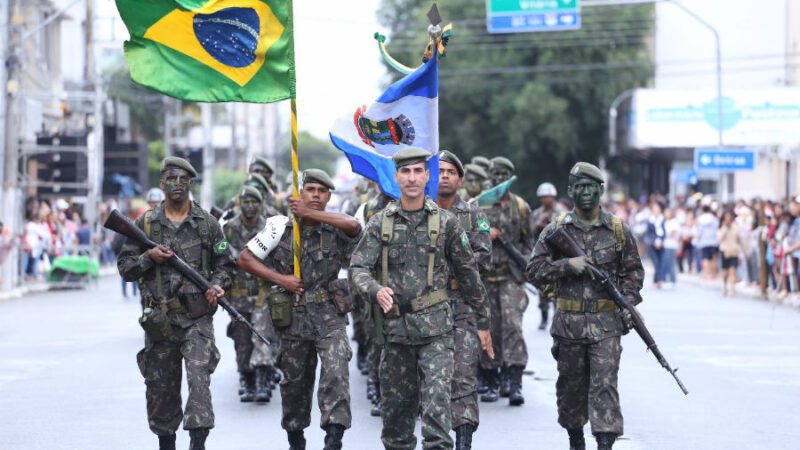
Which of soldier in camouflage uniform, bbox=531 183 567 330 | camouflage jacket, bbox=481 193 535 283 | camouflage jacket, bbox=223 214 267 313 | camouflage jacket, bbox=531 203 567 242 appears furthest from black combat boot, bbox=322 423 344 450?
camouflage jacket, bbox=531 203 567 242

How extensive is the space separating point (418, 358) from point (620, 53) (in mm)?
49412

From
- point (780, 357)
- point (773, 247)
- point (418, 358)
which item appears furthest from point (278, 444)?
point (773, 247)

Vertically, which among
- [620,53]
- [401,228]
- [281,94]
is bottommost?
[401,228]

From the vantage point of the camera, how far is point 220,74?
9.48 metres

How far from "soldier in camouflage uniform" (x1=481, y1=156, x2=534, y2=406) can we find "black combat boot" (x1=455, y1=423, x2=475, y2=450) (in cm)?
303

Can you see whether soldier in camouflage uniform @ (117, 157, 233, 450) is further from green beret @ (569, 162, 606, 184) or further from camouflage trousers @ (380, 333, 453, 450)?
green beret @ (569, 162, 606, 184)

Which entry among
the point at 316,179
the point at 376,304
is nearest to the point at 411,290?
the point at 376,304

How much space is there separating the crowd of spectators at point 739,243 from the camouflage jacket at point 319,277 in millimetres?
15817

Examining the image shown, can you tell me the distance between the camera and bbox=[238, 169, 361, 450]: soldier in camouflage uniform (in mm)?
9031

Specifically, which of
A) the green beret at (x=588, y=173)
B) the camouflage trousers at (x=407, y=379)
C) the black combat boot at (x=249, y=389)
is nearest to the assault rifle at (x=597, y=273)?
the green beret at (x=588, y=173)

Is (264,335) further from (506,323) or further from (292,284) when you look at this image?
(292,284)

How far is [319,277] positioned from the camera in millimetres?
9172

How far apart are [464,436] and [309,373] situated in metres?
1.06

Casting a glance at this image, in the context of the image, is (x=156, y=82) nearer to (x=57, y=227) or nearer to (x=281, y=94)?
(x=281, y=94)
